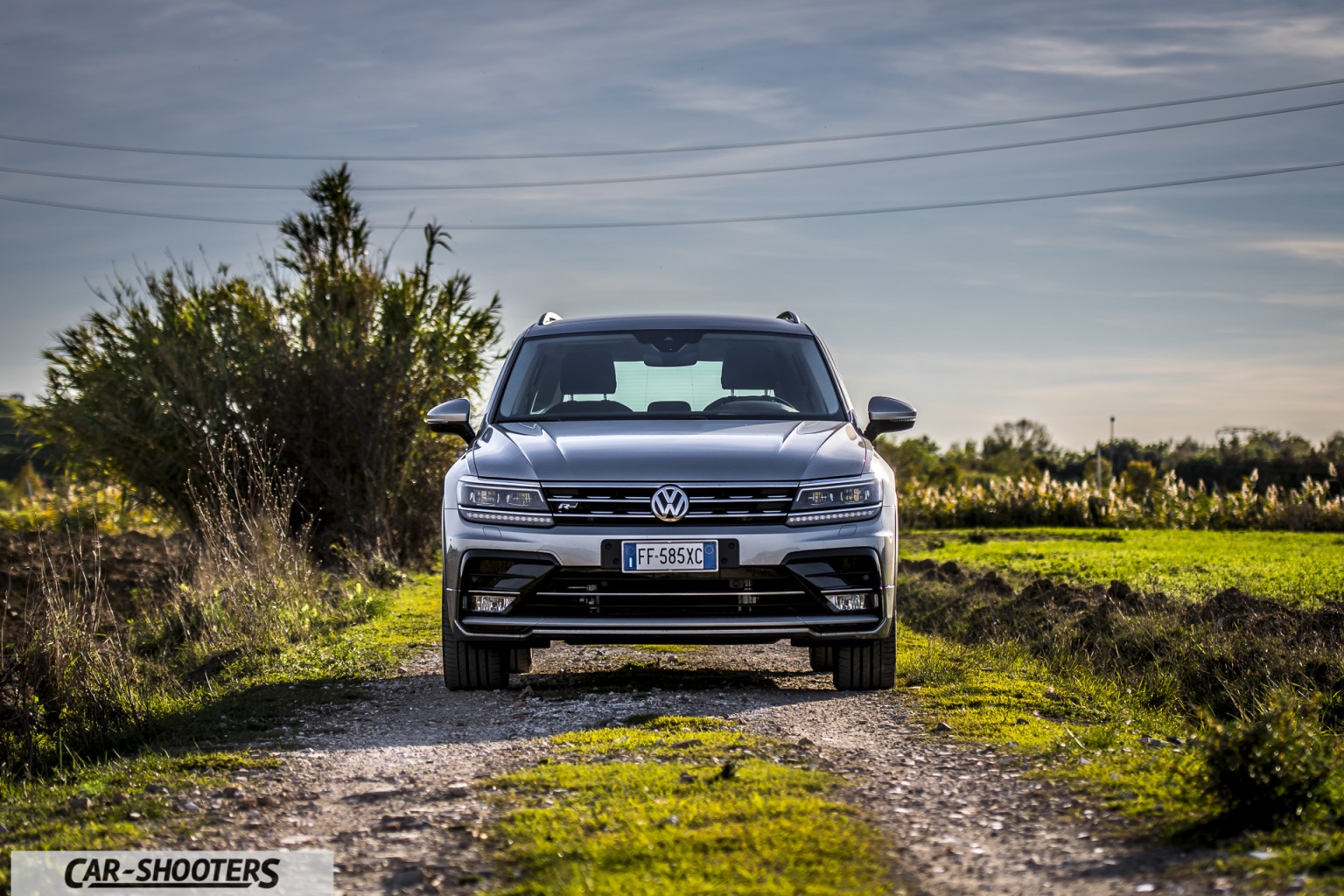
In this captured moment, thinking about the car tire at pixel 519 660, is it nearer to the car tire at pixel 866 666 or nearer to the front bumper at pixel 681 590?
the front bumper at pixel 681 590

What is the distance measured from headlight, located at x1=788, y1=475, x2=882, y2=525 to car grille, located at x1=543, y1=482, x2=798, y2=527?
86 mm

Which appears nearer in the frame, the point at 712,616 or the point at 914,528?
the point at 712,616

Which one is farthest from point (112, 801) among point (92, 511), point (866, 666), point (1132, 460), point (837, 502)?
point (1132, 460)

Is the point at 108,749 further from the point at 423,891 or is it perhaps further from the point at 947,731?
the point at 947,731

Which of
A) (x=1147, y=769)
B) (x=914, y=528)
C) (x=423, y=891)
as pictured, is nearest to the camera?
(x=423, y=891)

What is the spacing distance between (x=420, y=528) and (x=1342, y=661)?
1293cm

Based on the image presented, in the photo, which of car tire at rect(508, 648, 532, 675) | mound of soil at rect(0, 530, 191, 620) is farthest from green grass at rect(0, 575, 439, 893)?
mound of soil at rect(0, 530, 191, 620)

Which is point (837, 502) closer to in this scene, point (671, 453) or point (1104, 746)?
point (671, 453)

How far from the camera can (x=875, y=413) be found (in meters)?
7.87

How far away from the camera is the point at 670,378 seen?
830 centimetres

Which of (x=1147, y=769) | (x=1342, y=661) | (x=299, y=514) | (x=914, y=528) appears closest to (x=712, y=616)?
(x=1147, y=769)

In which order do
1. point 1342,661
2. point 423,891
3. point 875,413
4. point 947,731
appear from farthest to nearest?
point 875,413 → point 1342,661 → point 947,731 → point 423,891

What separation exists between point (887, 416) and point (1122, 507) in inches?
823

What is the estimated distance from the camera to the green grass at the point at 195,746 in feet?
15.2
